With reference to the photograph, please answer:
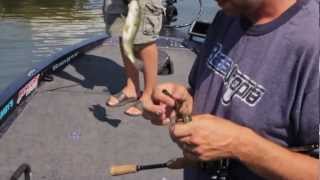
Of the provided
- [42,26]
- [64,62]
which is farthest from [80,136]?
[42,26]

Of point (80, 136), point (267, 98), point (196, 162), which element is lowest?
point (80, 136)

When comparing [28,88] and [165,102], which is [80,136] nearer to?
[28,88]

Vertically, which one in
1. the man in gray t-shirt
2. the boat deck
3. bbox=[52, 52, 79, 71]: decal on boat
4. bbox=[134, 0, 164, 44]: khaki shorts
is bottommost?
the boat deck

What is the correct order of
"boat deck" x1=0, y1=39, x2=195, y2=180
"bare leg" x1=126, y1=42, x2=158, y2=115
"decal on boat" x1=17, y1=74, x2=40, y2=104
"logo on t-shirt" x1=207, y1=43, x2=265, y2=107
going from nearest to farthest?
"logo on t-shirt" x1=207, y1=43, x2=265, y2=107, "boat deck" x1=0, y1=39, x2=195, y2=180, "bare leg" x1=126, y1=42, x2=158, y2=115, "decal on boat" x1=17, y1=74, x2=40, y2=104

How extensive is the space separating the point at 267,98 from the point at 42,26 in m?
13.2

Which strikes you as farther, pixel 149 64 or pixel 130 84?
pixel 130 84

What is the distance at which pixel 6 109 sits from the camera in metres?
5.10

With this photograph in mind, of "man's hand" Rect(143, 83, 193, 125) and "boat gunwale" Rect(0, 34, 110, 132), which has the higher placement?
"man's hand" Rect(143, 83, 193, 125)

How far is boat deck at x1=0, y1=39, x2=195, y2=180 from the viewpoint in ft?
14.5

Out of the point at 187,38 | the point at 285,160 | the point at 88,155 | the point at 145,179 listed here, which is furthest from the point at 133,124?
the point at 285,160

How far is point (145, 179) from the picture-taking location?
14.0ft

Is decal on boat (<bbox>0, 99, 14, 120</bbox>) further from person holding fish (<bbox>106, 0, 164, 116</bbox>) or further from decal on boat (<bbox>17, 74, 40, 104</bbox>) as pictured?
person holding fish (<bbox>106, 0, 164, 116</bbox>)

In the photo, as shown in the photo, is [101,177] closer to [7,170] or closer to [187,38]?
[7,170]

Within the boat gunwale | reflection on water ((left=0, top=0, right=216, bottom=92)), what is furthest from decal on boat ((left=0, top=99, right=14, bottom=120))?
reflection on water ((left=0, top=0, right=216, bottom=92))
